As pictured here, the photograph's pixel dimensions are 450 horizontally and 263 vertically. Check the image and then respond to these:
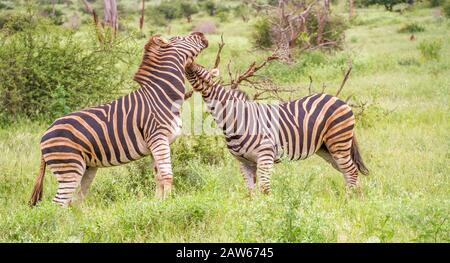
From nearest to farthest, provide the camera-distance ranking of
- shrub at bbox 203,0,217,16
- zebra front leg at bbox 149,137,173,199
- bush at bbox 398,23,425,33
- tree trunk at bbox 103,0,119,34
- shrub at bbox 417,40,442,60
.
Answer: zebra front leg at bbox 149,137,173,199, shrub at bbox 417,40,442,60, tree trunk at bbox 103,0,119,34, bush at bbox 398,23,425,33, shrub at bbox 203,0,217,16

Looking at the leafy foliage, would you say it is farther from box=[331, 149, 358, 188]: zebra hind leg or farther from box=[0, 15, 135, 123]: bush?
box=[331, 149, 358, 188]: zebra hind leg

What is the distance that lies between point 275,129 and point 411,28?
23.4 m

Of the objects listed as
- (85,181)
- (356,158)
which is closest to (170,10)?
(356,158)

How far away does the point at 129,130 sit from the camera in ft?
21.1

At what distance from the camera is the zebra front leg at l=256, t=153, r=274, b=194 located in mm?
6395

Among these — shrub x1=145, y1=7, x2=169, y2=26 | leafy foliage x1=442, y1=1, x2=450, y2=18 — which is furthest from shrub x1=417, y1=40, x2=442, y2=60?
shrub x1=145, y1=7, x2=169, y2=26

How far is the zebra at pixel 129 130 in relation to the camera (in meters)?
6.14

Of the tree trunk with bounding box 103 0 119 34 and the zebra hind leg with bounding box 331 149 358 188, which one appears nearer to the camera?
the zebra hind leg with bounding box 331 149 358 188

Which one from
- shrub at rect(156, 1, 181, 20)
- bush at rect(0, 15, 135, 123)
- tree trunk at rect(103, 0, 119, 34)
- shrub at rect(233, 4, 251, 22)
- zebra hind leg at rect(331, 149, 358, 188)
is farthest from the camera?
shrub at rect(156, 1, 181, 20)

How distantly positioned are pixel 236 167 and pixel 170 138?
1942mm

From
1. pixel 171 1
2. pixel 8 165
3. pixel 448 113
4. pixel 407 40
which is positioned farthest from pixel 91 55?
pixel 171 1

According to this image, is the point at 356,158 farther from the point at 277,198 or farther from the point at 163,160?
the point at 277,198

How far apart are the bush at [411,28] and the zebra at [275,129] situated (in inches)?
883
